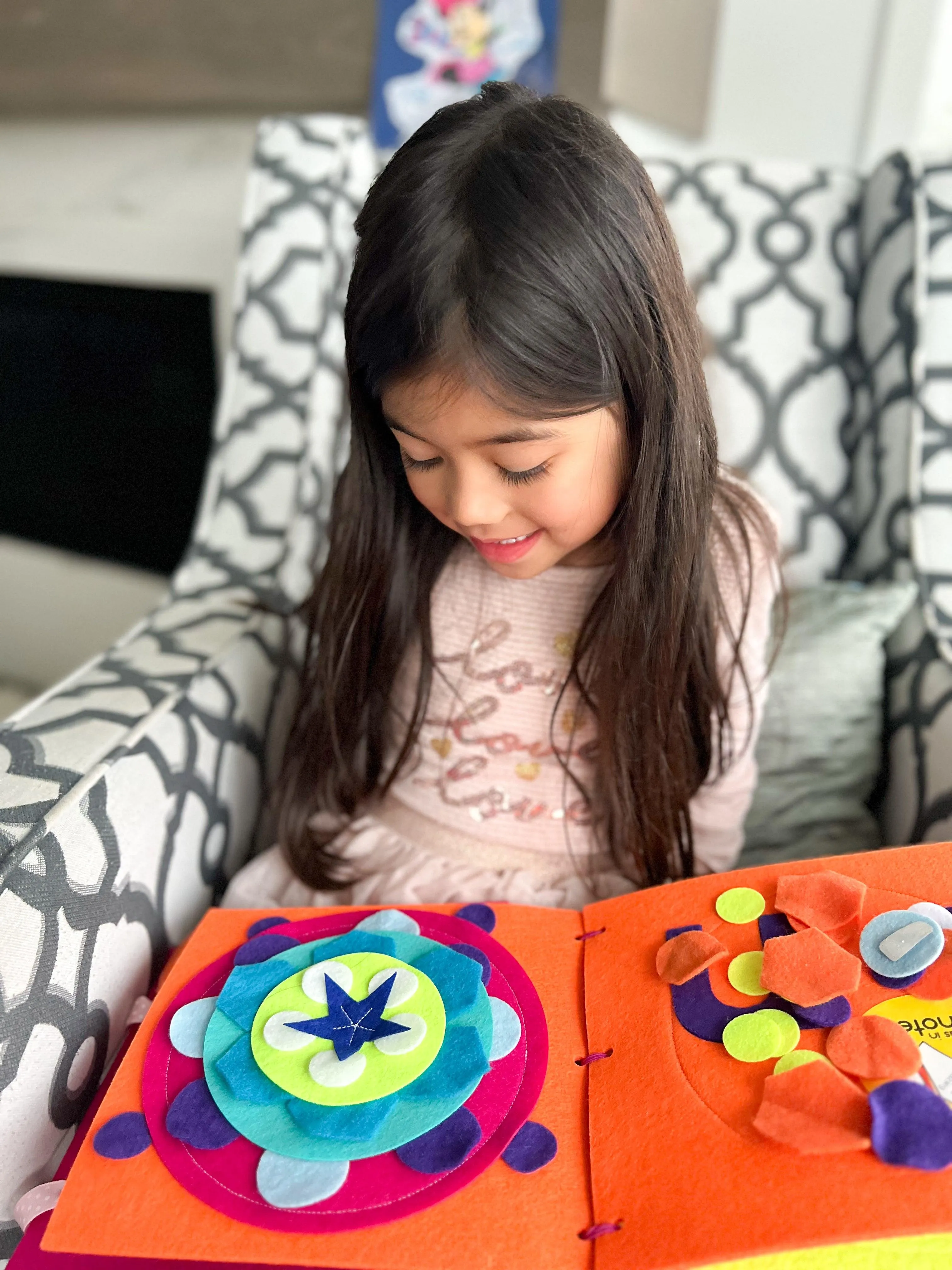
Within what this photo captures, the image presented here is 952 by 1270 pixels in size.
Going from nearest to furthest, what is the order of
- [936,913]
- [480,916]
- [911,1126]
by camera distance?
[911,1126], [936,913], [480,916]

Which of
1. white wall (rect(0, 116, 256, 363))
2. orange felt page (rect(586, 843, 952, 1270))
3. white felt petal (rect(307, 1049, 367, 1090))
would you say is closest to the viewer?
orange felt page (rect(586, 843, 952, 1270))

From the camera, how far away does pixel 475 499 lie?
0.57 metres

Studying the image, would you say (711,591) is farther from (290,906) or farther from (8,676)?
(8,676)

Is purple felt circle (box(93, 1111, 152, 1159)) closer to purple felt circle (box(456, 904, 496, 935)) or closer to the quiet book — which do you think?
the quiet book

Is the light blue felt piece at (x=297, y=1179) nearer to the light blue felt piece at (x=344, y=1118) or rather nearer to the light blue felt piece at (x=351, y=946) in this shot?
the light blue felt piece at (x=344, y=1118)

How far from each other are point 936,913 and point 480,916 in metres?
0.26

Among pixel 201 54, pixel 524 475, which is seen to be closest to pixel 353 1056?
pixel 524 475

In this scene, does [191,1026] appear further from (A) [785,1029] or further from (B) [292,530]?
(B) [292,530]

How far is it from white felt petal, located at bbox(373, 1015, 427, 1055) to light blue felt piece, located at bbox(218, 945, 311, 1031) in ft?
0.24

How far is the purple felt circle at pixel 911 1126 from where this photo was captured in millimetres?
405

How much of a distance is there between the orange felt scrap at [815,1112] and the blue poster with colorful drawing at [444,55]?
3.62 ft

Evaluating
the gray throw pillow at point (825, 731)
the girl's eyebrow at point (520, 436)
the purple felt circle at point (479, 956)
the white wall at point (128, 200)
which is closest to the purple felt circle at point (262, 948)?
the purple felt circle at point (479, 956)

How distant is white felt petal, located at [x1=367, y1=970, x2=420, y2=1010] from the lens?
1.76ft

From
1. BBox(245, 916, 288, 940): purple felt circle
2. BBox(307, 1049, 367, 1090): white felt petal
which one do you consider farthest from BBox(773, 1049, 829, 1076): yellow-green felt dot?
BBox(245, 916, 288, 940): purple felt circle
